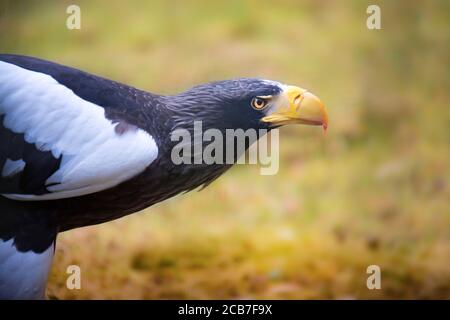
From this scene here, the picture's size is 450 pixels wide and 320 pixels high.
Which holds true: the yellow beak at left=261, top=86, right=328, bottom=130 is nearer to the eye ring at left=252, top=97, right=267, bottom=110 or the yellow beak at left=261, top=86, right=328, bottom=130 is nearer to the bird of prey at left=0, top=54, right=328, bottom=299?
the eye ring at left=252, top=97, right=267, bottom=110

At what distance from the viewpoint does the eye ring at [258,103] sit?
7.90ft

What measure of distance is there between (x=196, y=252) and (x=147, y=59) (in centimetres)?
113

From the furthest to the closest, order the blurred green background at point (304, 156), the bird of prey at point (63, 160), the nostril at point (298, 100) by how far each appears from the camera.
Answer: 1. the blurred green background at point (304, 156)
2. the nostril at point (298, 100)
3. the bird of prey at point (63, 160)

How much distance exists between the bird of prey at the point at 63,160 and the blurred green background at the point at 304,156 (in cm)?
99

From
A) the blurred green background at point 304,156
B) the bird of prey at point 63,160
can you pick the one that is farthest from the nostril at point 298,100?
the blurred green background at point 304,156

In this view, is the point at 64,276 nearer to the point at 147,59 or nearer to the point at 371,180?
the point at 147,59

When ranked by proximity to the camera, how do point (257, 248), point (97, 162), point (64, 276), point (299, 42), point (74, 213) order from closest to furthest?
point (97, 162) → point (74, 213) → point (64, 276) → point (257, 248) → point (299, 42)

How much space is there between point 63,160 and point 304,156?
195 centimetres

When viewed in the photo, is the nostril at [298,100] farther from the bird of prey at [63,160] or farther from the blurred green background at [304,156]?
the blurred green background at [304,156]

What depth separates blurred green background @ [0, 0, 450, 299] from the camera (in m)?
3.35

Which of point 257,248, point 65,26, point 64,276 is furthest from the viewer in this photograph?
point 257,248

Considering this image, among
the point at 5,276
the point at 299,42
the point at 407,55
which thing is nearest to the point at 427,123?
the point at 407,55

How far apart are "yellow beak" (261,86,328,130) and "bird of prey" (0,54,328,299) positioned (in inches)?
15.1

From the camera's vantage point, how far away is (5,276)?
2131 mm
